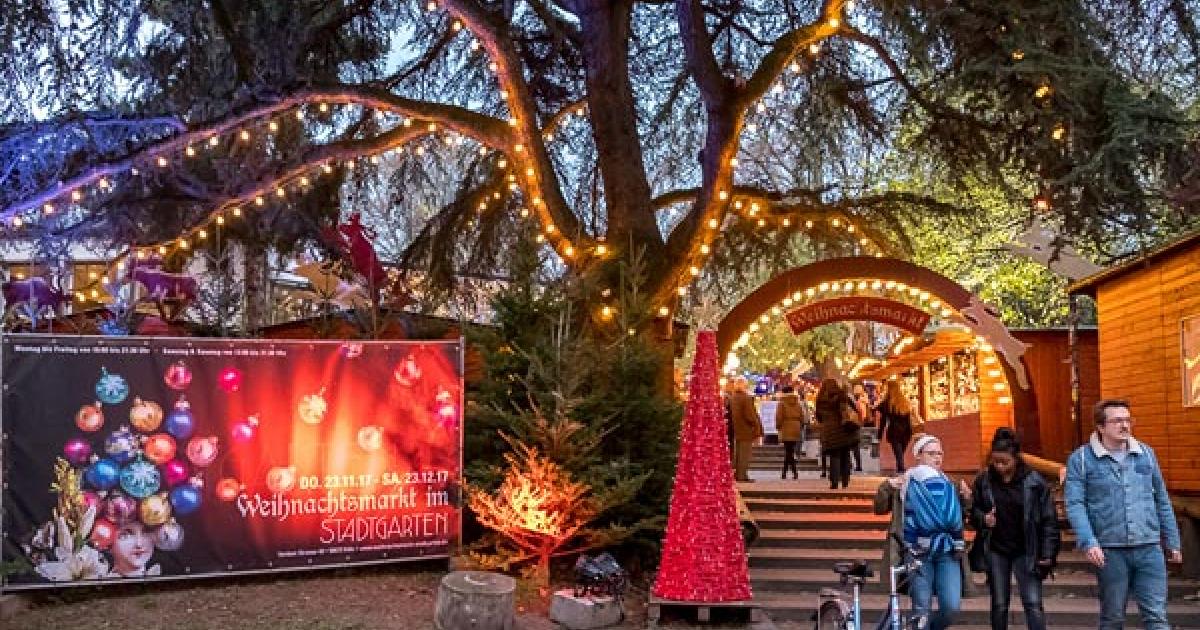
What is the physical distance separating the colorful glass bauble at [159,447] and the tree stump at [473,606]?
8.75 ft

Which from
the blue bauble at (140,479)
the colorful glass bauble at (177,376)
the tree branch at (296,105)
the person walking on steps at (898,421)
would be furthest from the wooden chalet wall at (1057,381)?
the blue bauble at (140,479)

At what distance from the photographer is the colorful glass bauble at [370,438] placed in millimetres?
10352

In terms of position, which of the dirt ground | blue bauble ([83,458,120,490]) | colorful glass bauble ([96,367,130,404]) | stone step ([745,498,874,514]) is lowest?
the dirt ground

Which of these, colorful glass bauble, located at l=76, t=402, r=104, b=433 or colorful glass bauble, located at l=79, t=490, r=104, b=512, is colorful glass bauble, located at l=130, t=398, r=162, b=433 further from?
colorful glass bauble, located at l=79, t=490, r=104, b=512

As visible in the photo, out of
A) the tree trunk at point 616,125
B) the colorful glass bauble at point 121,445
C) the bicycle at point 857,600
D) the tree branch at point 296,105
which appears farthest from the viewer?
the tree trunk at point 616,125

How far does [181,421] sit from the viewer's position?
9641 mm

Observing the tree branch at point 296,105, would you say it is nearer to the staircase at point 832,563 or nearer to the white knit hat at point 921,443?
the staircase at point 832,563

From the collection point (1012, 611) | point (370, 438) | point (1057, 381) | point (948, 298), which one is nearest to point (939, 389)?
point (1057, 381)

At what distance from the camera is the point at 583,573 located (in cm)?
962

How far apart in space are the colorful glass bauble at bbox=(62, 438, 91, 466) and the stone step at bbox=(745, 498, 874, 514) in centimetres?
833

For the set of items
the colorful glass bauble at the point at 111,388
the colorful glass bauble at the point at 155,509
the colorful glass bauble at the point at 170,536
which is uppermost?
the colorful glass bauble at the point at 111,388

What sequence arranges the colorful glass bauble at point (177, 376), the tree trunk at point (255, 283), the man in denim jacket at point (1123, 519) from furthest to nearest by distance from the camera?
the tree trunk at point (255, 283), the colorful glass bauble at point (177, 376), the man in denim jacket at point (1123, 519)

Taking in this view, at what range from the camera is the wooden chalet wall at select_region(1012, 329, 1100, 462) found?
64.2ft

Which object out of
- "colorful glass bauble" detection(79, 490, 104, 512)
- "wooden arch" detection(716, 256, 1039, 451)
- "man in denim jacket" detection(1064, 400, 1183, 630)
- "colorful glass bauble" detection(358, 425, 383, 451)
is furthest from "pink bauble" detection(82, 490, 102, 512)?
"wooden arch" detection(716, 256, 1039, 451)
